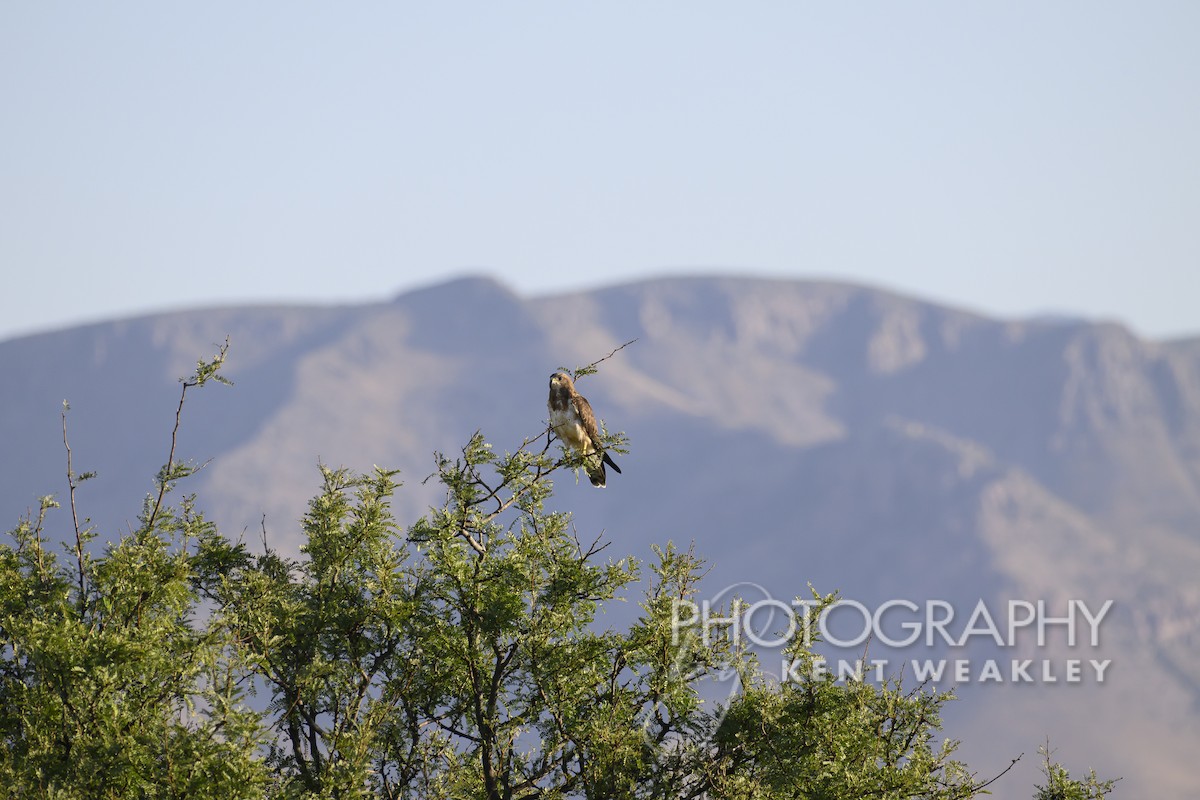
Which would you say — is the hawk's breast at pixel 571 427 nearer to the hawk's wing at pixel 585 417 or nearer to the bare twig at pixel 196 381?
the hawk's wing at pixel 585 417

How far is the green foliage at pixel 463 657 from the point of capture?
13.0m

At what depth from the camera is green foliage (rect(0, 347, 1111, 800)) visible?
42.8 ft

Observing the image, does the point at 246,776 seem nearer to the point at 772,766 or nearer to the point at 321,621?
the point at 321,621

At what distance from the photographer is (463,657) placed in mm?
14109

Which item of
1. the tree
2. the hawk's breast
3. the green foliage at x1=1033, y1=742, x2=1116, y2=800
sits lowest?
the tree

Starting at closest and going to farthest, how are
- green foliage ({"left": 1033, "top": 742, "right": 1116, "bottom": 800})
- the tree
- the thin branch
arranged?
the tree → the thin branch → green foliage ({"left": 1033, "top": 742, "right": 1116, "bottom": 800})

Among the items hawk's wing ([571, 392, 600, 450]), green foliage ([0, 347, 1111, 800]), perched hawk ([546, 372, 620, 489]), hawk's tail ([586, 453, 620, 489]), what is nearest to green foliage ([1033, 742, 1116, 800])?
green foliage ([0, 347, 1111, 800])

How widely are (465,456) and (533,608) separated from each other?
1686 millimetres

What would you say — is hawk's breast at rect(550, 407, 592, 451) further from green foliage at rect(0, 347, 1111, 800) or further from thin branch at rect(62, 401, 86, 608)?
thin branch at rect(62, 401, 86, 608)

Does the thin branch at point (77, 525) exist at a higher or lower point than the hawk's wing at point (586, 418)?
lower

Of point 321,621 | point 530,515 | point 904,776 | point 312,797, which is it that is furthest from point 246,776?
point 904,776

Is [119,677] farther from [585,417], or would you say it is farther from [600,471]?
[585,417]

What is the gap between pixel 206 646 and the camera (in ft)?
40.3

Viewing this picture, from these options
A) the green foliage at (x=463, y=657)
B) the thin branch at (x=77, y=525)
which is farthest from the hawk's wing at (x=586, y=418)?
the thin branch at (x=77, y=525)
